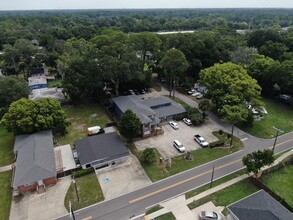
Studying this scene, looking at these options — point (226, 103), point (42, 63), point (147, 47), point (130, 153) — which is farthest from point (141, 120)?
point (42, 63)

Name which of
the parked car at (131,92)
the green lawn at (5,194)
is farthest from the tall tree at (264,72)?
the green lawn at (5,194)

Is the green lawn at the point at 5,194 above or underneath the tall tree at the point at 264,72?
underneath

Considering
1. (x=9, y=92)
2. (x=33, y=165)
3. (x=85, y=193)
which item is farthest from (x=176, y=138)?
(x=9, y=92)

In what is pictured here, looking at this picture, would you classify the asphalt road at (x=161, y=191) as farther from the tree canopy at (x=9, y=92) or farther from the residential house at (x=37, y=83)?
the residential house at (x=37, y=83)

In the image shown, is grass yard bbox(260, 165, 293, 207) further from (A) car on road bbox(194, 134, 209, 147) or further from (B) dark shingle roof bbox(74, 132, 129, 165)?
(B) dark shingle roof bbox(74, 132, 129, 165)

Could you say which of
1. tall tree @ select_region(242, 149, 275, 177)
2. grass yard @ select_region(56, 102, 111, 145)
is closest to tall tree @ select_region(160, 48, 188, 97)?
grass yard @ select_region(56, 102, 111, 145)
